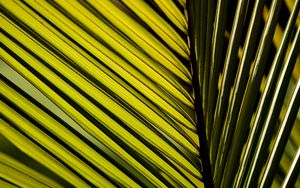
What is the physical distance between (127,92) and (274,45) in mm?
361

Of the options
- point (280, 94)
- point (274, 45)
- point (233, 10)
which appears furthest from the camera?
point (274, 45)

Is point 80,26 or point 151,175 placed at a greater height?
point 80,26

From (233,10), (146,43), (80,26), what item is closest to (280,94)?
(233,10)

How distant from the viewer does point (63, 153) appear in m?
0.85

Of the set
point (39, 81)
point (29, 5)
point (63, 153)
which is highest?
point (29, 5)

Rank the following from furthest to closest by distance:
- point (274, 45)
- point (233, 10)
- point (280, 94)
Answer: point (274, 45) → point (233, 10) → point (280, 94)

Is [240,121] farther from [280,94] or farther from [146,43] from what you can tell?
[146,43]

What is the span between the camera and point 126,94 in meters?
0.87

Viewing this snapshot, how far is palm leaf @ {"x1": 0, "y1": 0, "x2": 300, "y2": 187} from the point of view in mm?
815

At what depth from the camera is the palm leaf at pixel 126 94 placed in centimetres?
82

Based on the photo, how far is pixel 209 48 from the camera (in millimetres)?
809

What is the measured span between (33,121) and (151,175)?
0.93 ft

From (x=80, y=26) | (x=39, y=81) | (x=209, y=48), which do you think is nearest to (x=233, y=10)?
(x=209, y=48)

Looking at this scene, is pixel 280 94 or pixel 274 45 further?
pixel 274 45
